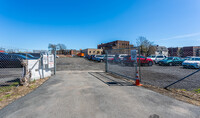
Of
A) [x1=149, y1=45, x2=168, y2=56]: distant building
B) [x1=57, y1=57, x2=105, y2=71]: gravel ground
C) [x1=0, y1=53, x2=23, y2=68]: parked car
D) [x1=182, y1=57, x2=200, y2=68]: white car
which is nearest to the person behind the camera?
[x1=0, y1=53, x2=23, y2=68]: parked car

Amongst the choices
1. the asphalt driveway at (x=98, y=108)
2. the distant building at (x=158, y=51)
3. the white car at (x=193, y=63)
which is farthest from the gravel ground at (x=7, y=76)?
the distant building at (x=158, y=51)

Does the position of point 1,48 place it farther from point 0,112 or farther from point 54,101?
point 54,101

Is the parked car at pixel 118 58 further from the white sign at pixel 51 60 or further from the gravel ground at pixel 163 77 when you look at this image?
the white sign at pixel 51 60

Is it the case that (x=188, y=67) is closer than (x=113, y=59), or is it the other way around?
(x=113, y=59)

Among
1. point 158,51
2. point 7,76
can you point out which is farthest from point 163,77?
point 158,51

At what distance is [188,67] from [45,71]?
16.7 meters

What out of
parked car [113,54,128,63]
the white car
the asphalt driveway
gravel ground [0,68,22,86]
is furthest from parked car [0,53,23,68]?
the white car

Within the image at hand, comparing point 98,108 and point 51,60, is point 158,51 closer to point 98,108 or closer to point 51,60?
point 51,60

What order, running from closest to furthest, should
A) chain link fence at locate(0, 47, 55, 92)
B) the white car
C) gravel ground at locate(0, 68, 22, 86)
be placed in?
chain link fence at locate(0, 47, 55, 92)
gravel ground at locate(0, 68, 22, 86)
the white car

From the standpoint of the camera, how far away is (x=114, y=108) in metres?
3.22

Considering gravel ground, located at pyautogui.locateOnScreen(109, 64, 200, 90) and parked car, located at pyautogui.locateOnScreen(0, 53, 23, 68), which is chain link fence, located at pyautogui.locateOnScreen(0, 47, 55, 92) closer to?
parked car, located at pyautogui.locateOnScreen(0, 53, 23, 68)

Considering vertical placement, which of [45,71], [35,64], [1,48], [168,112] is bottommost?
[168,112]

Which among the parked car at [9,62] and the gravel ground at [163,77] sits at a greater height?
the parked car at [9,62]

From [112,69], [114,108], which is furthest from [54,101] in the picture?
[112,69]
